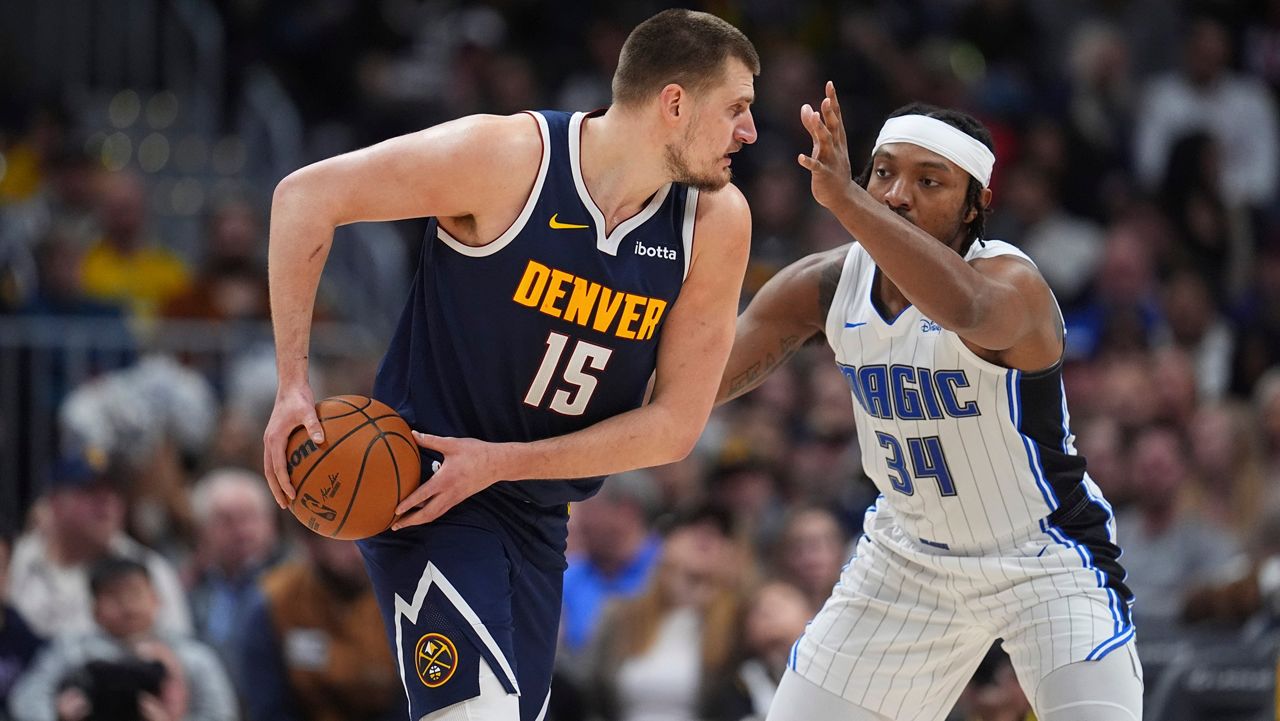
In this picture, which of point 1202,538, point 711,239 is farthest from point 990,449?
point 1202,538

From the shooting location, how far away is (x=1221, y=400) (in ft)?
34.1

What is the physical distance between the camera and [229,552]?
29.4 feet

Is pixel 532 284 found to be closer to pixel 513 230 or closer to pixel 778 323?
pixel 513 230

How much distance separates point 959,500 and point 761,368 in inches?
32.8

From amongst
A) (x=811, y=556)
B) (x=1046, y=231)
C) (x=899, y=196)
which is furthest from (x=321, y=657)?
(x=1046, y=231)

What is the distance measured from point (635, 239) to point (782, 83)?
363 inches

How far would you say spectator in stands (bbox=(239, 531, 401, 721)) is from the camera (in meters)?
7.97

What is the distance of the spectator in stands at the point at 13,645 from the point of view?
795cm

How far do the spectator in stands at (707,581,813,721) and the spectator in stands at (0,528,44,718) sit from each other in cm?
319

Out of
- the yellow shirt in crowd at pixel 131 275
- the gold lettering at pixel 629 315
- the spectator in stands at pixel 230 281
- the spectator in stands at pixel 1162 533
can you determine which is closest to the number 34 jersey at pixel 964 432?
the gold lettering at pixel 629 315

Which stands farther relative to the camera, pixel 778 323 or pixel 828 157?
pixel 778 323

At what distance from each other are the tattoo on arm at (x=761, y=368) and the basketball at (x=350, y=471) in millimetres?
1252

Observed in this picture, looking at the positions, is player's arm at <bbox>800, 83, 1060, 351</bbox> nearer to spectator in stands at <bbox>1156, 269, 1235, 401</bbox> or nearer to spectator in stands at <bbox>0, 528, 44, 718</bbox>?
spectator in stands at <bbox>0, 528, 44, 718</bbox>

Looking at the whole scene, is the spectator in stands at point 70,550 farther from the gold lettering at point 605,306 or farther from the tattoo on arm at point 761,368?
the gold lettering at point 605,306
